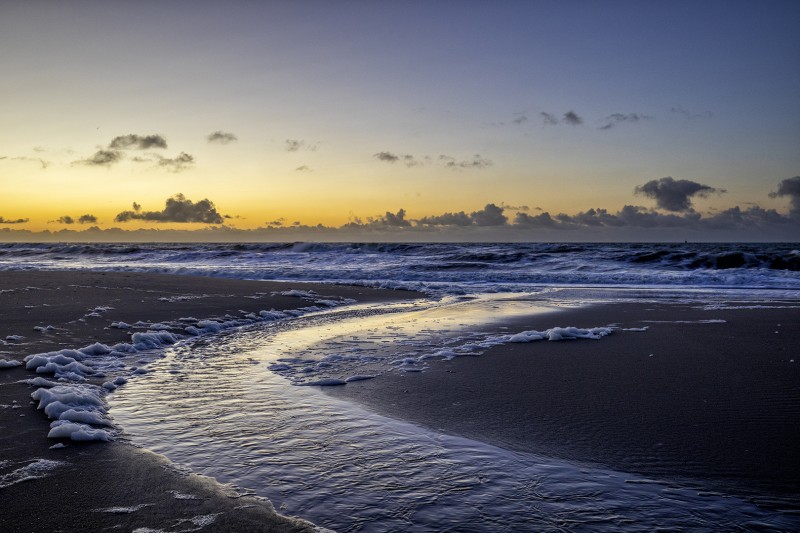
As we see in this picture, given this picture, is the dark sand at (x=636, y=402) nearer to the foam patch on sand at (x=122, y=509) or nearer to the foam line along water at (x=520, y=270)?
the foam patch on sand at (x=122, y=509)

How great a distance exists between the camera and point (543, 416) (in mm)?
4941

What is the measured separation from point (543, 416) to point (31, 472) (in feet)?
12.9

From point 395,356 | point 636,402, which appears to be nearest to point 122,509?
point 636,402

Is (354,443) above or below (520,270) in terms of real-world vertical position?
below

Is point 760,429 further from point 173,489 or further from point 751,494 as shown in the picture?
point 173,489

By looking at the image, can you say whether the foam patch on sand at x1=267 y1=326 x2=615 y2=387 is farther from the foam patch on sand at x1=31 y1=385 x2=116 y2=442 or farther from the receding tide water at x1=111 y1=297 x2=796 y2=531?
the foam patch on sand at x1=31 y1=385 x2=116 y2=442

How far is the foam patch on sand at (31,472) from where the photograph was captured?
3.43 m

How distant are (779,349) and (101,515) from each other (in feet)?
28.3

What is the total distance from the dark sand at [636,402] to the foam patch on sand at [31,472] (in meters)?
2.60

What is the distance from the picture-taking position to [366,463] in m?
3.79

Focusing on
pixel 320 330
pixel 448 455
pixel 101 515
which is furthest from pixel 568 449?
pixel 320 330

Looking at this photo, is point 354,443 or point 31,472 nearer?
point 31,472

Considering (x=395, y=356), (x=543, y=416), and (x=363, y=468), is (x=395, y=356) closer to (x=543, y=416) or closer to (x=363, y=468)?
(x=543, y=416)

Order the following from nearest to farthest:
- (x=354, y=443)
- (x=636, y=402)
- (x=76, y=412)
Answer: (x=354, y=443)
(x=76, y=412)
(x=636, y=402)
